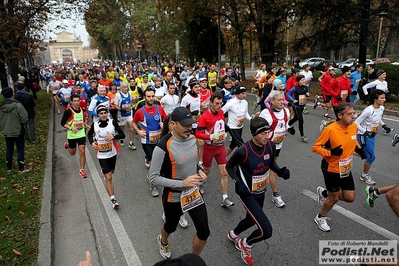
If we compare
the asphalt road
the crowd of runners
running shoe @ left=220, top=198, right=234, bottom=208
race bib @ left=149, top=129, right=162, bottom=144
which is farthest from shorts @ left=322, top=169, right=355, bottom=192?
race bib @ left=149, top=129, right=162, bottom=144

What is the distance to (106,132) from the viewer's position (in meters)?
5.24

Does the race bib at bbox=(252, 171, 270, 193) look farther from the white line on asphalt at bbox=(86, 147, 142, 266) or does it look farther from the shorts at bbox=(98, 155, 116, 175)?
the shorts at bbox=(98, 155, 116, 175)

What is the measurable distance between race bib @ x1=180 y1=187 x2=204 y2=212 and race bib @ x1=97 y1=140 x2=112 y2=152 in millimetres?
2346

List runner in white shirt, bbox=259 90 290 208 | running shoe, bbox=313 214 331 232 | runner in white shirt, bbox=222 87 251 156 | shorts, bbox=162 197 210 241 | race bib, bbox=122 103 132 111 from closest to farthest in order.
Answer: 1. shorts, bbox=162 197 210 241
2. running shoe, bbox=313 214 331 232
3. runner in white shirt, bbox=259 90 290 208
4. runner in white shirt, bbox=222 87 251 156
5. race bib, bbox=122 103 132 111

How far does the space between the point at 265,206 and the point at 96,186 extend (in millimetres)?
3505

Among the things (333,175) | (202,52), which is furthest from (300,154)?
(202,52)

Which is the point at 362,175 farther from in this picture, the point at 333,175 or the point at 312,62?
the point at 312,62

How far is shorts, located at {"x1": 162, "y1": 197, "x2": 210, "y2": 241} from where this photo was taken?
3250mm

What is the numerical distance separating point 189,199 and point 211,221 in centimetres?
150

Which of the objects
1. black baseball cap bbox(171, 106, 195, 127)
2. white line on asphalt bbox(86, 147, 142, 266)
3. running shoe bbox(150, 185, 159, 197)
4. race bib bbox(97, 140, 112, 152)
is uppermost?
black baseball cap bbox(171, 106, 195, 127)

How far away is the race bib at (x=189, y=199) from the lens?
10.8 feet

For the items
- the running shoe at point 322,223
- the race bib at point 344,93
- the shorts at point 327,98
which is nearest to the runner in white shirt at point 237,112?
the running shoe at point 322,223

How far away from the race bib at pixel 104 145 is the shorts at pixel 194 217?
83.4 inches

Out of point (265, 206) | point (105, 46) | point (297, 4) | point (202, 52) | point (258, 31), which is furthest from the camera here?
point (105, 46)
